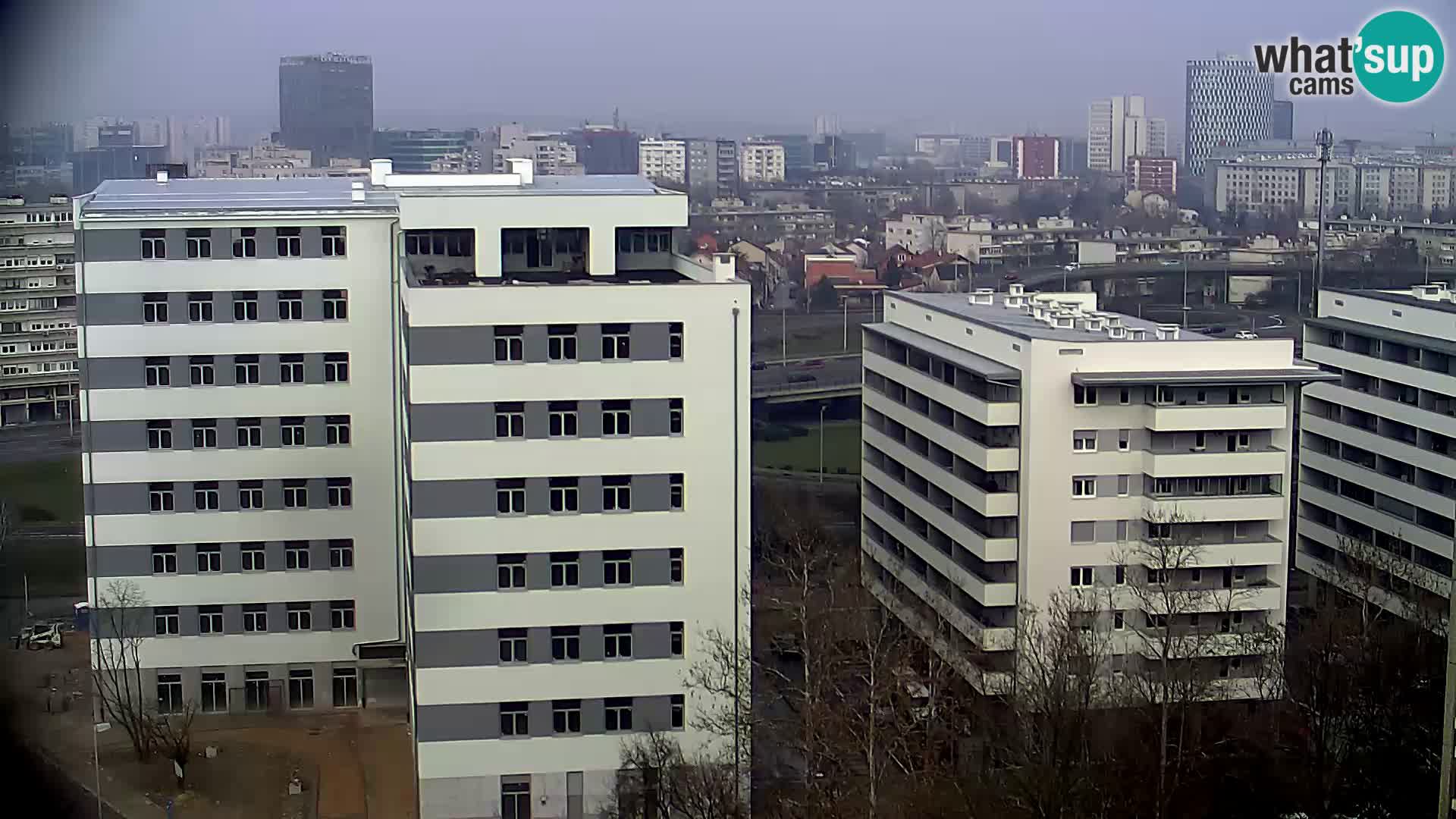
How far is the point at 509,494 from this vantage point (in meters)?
4.46

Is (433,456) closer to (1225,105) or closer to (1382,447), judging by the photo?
(1382,447)

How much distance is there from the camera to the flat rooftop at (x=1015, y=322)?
5727 mm

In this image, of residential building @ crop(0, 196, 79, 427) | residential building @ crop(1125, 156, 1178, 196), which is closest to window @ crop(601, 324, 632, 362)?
residential building @ crop(0, 196, 79, 427)

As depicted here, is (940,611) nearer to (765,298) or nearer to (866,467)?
(866,467)

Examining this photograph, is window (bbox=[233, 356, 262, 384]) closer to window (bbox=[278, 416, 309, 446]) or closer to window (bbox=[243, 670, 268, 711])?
window (bbox=[278, 416, 309, 446])

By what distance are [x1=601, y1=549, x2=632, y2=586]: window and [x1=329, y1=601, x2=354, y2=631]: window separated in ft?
5.34

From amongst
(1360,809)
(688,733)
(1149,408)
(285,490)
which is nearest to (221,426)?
(285,490)

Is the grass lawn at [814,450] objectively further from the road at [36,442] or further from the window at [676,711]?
the window at [676,711]

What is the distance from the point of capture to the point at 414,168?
1344 cm

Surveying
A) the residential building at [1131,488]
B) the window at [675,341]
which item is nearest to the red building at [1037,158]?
the residential building at [1131,488]

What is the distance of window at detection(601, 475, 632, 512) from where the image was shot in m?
4.48

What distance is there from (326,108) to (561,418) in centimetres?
988

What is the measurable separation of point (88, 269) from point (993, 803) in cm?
352

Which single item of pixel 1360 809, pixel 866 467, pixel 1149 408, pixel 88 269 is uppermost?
pixel 88 269
